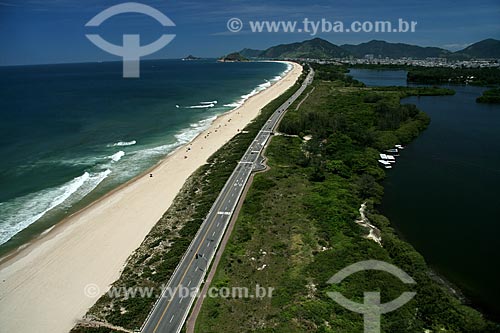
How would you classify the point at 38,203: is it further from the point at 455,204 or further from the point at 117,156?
the point at 455,204

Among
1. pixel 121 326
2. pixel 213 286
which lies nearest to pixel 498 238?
pixel 213 286

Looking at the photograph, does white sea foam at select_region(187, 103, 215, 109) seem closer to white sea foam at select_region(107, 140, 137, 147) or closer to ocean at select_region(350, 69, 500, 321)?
white sea foam at select_region(107, 140, 137, 147)

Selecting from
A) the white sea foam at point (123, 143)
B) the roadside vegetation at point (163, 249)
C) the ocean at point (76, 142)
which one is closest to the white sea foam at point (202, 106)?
the ocean at point (76, 142)

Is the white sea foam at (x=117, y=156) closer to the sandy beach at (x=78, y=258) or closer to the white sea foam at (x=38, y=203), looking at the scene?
the white sea foam at (x=38, y=203)

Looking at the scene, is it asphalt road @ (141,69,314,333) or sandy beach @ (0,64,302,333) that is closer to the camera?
asphalt road @ (141,69,314,333)

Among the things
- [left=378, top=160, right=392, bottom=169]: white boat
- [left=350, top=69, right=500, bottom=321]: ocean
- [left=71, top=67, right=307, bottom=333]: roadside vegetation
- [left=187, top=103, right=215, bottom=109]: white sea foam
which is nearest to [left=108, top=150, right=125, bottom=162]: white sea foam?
[left=71, top=67, right=307, bottom=333]: roadside vegetation
